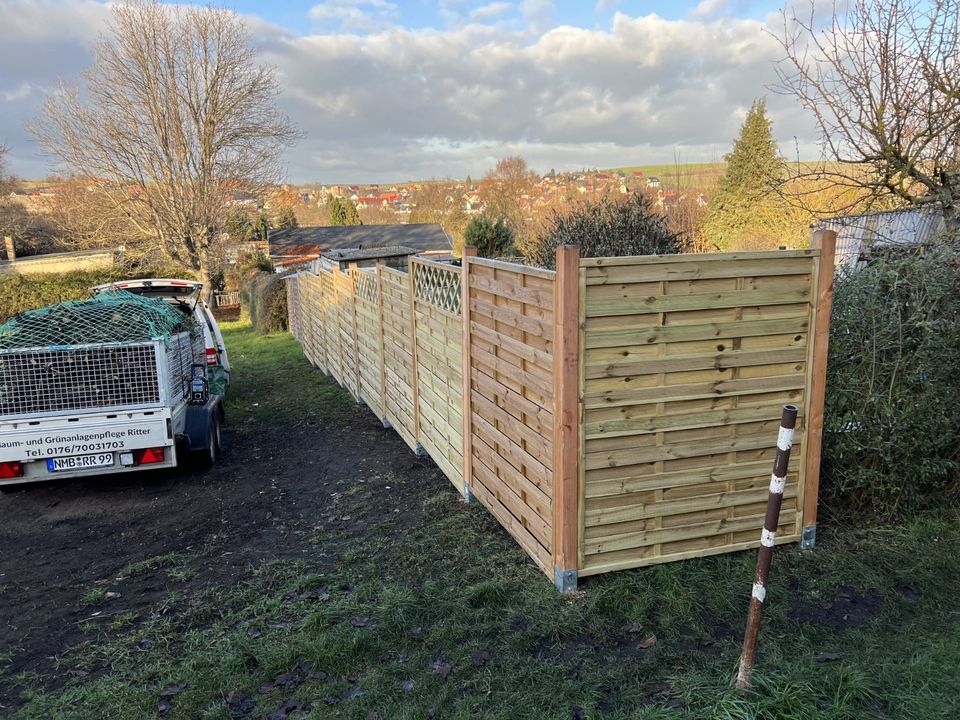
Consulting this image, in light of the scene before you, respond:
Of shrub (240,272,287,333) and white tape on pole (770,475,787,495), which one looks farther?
shrub (240,272,287,333)

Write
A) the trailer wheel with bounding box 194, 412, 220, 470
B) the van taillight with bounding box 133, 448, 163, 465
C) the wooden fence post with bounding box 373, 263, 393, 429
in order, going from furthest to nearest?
the wooden fence post with bounding box 373, 263, 393, 429, the trailer wheel with bounding box 194, 412, 220, 470, the van taillight with bounding box 133, 448, 163, 465

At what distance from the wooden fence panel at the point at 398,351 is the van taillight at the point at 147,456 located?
2.52m

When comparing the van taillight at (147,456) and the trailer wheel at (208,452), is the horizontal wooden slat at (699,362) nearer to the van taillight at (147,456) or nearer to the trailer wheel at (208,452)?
the van taillight at (147,456)

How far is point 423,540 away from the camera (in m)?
5.01

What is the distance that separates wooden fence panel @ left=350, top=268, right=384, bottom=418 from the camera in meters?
8.23

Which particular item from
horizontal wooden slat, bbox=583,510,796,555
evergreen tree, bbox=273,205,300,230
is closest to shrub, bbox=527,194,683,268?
horizontal wooden slat, bbox=583,510,796,555

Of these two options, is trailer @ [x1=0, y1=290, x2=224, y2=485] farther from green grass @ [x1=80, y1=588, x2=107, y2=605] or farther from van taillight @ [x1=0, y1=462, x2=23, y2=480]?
green grass @ [x1=80, y1=588, x2=107, y2=605]

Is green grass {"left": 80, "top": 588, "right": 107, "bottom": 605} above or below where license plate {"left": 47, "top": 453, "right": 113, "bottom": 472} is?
below

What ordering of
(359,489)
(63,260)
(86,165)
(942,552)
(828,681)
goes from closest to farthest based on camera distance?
1. (828,681)
2. (942,552)
3. (359,489)
4. (86,165)
5. (63,260)

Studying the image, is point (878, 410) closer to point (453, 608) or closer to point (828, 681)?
point (828, 681)

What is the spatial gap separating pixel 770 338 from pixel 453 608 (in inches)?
99.7

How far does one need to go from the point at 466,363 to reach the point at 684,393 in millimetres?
1881

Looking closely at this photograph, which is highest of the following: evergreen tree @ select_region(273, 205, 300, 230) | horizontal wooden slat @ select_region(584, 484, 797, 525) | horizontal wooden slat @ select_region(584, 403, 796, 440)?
evergreen tree @ select_region(273, 205, 300, 230)

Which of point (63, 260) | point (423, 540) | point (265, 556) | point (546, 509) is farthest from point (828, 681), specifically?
point (63, 260)
